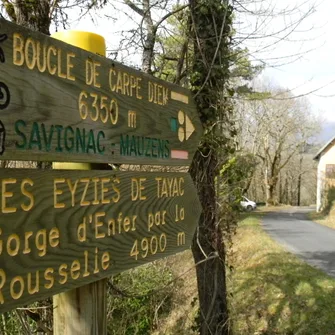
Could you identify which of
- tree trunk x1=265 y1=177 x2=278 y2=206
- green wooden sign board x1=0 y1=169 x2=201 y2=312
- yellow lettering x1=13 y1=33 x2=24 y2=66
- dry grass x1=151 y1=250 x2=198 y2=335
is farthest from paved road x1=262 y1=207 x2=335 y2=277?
tree trunk x1=265 y1=177 x2=278 y2=206

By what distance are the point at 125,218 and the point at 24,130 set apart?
62cm

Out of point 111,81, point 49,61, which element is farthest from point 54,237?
point 111,81

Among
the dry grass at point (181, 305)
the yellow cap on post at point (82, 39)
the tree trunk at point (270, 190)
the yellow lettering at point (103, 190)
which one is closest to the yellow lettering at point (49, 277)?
the yellow lettering at point (103, 190)

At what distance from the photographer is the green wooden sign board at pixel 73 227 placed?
3.96 feet

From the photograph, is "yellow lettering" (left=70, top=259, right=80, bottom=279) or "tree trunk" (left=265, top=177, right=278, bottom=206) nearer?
"yellow lettering" (left=70, top=259, right=80, bottom=279)

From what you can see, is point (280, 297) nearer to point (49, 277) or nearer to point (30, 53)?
point (49, 277)

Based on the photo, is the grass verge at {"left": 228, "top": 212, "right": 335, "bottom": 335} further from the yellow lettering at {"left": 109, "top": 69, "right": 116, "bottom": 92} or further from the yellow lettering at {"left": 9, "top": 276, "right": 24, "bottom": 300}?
the yellow lettering at {"left": 9, "top": 276, "right": 24, "bottom": 300}

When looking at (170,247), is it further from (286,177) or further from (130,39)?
(286,177)

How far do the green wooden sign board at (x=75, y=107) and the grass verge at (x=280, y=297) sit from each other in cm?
481

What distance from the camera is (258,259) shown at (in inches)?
478

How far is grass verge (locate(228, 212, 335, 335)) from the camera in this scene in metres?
7.68

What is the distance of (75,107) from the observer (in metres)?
1.45

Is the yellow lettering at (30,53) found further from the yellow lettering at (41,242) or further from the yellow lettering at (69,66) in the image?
the yellow lettering at (41,242)

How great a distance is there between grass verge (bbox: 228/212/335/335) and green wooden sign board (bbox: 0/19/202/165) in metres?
4.81
